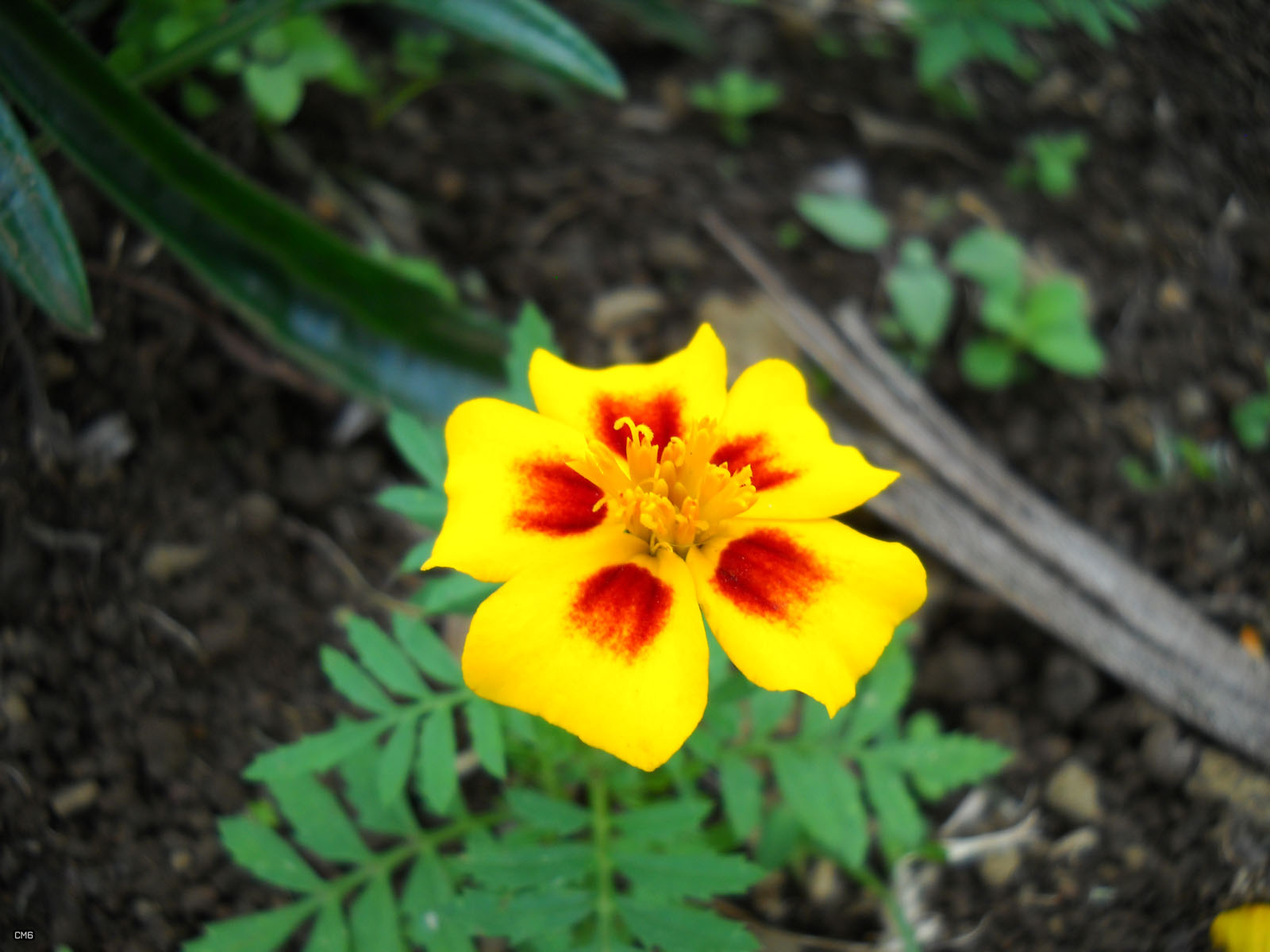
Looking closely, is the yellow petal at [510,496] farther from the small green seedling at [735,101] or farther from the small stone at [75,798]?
the small green seedling at [735,101]

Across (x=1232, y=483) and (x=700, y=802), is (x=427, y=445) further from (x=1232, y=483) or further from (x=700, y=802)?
(x=1232, y=483)

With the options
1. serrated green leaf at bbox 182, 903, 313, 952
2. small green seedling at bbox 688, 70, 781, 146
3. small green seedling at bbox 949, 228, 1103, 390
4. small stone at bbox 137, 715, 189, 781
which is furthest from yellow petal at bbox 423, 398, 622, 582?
small green seedling at bbox 688, 70, 781, 146

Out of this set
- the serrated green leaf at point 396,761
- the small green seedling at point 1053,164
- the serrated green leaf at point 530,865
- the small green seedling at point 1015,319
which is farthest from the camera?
the small green seedling at point 1053,164

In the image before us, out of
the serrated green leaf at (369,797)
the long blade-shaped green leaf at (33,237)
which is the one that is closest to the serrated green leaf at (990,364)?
the serrated green leaf at (369,797)

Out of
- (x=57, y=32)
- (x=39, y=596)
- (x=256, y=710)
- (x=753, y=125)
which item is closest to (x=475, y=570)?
(x=256, y=710)

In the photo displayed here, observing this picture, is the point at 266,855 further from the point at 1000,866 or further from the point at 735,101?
the point at 735,101

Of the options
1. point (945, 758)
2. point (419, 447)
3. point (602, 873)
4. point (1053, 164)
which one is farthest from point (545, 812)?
point (1053, 164)
